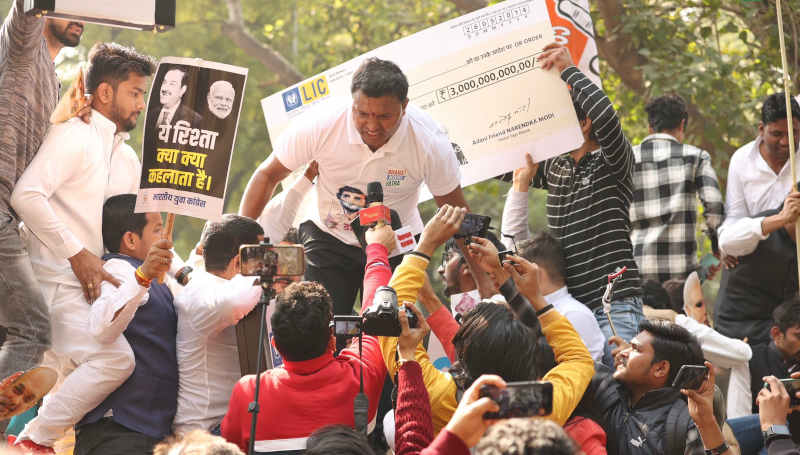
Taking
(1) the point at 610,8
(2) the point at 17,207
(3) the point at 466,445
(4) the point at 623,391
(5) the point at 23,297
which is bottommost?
(4) the point at 623,391

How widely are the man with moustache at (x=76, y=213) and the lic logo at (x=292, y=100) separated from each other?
1424 mm

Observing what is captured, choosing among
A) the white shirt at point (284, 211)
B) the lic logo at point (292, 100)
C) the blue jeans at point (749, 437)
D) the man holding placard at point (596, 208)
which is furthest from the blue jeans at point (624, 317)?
the lic logo at point (292, 100)

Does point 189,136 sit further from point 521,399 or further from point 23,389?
point 521,399

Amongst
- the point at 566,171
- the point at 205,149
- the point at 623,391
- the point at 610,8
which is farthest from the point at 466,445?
the point at 610,8

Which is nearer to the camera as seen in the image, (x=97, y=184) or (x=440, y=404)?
(x=440, y=404)

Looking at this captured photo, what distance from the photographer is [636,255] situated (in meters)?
6.66

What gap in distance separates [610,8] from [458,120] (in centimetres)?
365

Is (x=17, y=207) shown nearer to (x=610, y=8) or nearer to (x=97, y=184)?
(x=97, y=184)

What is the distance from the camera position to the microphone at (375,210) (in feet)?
13.7

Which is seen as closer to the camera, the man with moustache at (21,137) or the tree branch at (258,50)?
the man with moustache at (21,137)

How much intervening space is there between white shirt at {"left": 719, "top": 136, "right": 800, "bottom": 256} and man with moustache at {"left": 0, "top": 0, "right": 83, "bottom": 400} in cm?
378

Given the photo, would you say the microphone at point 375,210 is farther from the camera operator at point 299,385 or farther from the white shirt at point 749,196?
the white shirt at point 749,196

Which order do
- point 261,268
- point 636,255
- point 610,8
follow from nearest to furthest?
point 261,268 < point 636,255 < point 610,8

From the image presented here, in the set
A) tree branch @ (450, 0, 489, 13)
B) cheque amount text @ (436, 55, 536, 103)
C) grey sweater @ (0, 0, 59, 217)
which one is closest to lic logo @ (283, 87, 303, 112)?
cheque amount text @ (436, 55, 536, 103)
